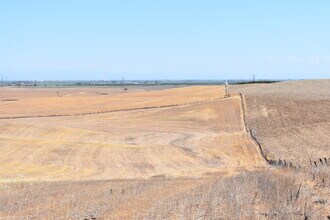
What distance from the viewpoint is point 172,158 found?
36.0 meters

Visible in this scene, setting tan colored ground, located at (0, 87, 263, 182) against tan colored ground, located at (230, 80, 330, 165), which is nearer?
tan colored ground, located at (0, 87, 263, 182)

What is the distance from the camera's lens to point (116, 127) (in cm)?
5262

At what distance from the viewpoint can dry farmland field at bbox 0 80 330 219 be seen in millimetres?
14069

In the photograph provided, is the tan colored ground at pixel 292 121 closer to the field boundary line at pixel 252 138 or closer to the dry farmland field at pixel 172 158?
the dry farmland field at pixel 172 158

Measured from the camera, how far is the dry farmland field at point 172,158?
1407 cm

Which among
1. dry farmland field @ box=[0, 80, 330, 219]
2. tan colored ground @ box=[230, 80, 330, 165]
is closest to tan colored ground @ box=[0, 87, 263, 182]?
dry farmland field @ box=[0, 80, 330, 219]

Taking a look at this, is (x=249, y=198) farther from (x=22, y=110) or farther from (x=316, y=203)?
(x=22, y=110)

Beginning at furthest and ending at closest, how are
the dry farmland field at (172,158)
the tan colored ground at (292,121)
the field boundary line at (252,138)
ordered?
the tan colored ground at (292,121)
the field boundary line at (252,138)
the dry farmland field at (172,158)

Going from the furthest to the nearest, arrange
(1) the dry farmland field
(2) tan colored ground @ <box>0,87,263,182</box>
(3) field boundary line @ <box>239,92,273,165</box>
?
(3) field boundary line @ <box>239,92,273,165</box>
(2) tan colored ground @ <box>0,87,263,182</box>
(1) the dry farmland field

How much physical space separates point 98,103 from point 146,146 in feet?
138

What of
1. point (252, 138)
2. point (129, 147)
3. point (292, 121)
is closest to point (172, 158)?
point (129, 147)

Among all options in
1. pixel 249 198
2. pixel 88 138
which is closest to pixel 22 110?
pixel 88 138

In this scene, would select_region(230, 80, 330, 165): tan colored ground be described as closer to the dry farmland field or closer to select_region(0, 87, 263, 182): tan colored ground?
the dry farmland field

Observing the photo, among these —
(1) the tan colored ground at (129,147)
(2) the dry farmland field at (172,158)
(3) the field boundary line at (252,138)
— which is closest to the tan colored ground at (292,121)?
(2) the dry farmland field at (172,158)
